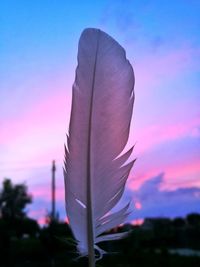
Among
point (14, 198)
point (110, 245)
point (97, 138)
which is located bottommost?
point (97, 138)

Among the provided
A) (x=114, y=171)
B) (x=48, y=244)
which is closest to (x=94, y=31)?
(x=114, y=171)

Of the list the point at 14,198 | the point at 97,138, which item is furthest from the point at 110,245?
the point at 14,198

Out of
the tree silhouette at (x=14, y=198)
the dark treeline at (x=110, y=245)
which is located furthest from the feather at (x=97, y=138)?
the tree silhouette at (x=14, y=198)

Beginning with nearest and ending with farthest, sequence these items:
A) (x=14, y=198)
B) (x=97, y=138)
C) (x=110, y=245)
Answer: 1. (x=97, y=138)
2. (x=110, y=245)
3. (x=14, y=198)

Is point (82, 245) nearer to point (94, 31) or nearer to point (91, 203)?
point (91, 203)

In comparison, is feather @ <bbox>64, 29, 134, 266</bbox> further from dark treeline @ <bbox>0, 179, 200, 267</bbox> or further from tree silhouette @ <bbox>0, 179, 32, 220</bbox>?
tree silhouette @ <bbox>0, 179, 32, 220</bbox>

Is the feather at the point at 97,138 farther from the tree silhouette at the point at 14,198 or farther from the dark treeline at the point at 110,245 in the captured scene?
the tree silhouette at the point at 14,198

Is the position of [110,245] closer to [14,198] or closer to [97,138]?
[97,138]

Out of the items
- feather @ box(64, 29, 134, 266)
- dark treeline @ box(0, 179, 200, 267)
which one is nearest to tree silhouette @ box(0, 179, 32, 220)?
dark treeline @ box(0, 179, 200, 267)
